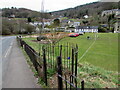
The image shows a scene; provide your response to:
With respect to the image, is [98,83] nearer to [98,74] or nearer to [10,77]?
[98,74]

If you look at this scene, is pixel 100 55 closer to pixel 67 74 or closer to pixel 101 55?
pixel 101 55

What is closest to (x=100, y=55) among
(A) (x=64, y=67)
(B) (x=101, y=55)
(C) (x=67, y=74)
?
(B) (x=101, y=55)

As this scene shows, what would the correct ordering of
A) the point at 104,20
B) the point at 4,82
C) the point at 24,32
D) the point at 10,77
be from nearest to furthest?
the point at 4,82, the point at 10,77, the point at 24,32, the point at 104,20

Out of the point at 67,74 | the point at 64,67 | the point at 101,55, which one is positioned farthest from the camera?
the point at 101,55

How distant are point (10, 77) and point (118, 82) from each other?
4003 millimetres

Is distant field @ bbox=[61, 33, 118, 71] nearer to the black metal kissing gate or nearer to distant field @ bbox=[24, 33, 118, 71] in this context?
distant field @ bbox=[24, 33, 118, 71]

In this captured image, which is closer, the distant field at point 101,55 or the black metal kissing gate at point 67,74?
the black metal kissing gate at point 67,74

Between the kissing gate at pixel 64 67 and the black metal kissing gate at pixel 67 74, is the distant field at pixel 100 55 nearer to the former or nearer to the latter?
the kissing gate at pixel 64 67

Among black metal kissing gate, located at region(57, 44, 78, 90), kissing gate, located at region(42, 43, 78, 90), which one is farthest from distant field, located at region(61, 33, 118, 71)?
black metal kissing gate, located at region(57, 44, 78, 90)

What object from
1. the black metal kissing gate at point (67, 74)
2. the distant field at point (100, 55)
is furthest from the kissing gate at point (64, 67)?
the distant field at point (100, 55)

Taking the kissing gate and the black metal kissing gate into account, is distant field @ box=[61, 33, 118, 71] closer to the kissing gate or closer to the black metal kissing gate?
the kissing gate

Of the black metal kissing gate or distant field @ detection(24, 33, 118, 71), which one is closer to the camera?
the black metal kissing gate

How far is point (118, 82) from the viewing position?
10.4ft

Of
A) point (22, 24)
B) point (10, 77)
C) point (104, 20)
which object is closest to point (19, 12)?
point (22, 24)
